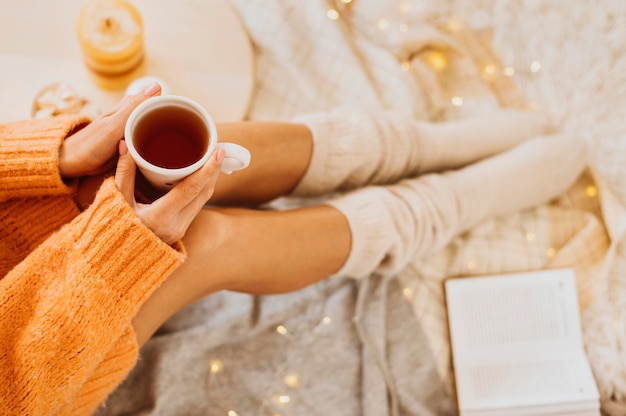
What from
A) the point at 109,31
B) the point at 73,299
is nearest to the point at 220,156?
the point at 73,299

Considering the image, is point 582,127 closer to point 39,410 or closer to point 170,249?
point 170,249

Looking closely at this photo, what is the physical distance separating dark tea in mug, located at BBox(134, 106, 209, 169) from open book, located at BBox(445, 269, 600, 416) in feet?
2.01

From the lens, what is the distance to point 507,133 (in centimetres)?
113

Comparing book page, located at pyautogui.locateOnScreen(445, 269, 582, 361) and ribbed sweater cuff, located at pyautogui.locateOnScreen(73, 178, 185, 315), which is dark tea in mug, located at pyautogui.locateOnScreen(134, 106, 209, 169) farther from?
book page, located at pyautogui.locateOnScreen(445, 269, 582, 361)

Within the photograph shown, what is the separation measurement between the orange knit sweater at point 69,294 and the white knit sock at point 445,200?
1.14 feet

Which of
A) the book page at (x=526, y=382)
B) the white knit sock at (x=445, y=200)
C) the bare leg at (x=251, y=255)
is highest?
the white knit sock at (x=445, y=200)

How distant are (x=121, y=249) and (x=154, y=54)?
501 millimetres

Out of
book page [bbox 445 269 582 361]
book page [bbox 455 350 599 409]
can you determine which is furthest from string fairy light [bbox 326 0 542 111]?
book page [bbox 455 350 599 409]

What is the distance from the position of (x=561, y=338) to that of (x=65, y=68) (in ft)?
3.37

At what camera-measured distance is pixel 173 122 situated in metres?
0.65

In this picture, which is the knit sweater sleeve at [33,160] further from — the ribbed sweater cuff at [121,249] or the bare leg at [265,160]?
the bare leg at [265,160]

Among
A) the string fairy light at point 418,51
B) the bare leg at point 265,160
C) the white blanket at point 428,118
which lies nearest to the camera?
the bare leg at point 265,160

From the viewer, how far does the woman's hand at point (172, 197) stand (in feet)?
2.02

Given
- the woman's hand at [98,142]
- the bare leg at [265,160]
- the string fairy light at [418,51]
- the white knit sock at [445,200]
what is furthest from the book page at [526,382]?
the woman's hand at [98,142]
